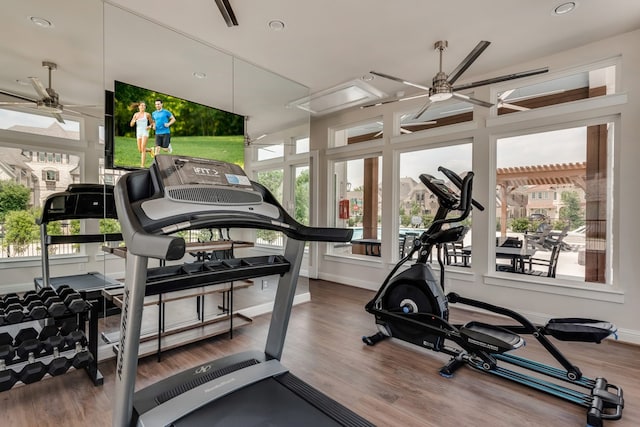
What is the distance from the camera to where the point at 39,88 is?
2.49 m

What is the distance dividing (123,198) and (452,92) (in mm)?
3265

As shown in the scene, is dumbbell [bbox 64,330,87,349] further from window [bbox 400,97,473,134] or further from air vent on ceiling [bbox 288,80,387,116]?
window [bbox 400,97,473,134]

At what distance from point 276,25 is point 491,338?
10.7 ft

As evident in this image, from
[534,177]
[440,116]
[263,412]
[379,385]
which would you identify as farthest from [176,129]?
[534,177]

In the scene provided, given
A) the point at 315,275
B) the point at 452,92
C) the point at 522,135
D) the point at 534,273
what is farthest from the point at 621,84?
the point at 315,275

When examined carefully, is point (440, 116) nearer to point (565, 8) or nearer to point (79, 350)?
point (565, 8)

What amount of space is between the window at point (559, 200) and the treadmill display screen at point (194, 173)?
3715mm

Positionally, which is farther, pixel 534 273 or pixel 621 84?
pixel 534 273

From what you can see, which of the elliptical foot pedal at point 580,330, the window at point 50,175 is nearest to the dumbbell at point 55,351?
the window at point 50,175

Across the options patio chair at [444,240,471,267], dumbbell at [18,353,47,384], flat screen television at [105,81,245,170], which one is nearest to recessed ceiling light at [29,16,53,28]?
flat screen television at [105,81,245,170]

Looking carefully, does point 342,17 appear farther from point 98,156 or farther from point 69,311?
point 69,311

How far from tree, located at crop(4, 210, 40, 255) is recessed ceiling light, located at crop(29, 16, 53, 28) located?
5.11ft

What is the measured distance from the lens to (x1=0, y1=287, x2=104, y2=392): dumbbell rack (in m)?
2.02

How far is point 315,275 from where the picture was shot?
19.8 feet
